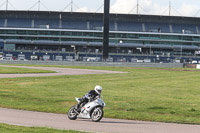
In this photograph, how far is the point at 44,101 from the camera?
23.7 meters

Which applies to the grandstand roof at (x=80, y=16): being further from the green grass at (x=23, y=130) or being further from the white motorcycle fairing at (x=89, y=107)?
the green grass at (x=23, y=130)

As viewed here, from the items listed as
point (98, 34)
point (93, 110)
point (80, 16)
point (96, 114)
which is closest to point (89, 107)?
point (93, 110)

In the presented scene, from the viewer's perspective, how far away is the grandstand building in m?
142

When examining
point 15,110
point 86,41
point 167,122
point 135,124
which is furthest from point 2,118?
point 86,41

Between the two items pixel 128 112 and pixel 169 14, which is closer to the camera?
pixel 128 112

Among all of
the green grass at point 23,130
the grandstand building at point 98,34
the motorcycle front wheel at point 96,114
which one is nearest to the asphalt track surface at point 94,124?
the motorcycle front wheel at point 96,114

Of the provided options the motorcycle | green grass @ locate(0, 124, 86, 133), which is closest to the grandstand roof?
the motorcycle

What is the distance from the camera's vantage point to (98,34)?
14262 cm

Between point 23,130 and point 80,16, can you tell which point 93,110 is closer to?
point 23,130

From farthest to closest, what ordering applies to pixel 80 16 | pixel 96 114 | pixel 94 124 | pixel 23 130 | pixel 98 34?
pixel 80 16
pixel 98 34
pixel 96 114
pixel 94 124
pixel 23 130

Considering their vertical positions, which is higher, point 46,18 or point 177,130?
point 46,18

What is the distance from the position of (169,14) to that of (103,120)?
143m

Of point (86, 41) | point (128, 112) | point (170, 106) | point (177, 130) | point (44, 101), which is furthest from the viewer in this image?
point (86, 41)

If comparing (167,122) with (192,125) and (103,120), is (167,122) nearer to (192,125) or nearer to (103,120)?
(192,125)
